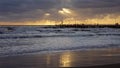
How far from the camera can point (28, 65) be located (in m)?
13.0

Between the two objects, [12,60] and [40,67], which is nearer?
[40,67]

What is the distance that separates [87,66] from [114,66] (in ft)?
4.27

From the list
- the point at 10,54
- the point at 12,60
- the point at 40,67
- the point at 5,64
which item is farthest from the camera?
the point at 10,54

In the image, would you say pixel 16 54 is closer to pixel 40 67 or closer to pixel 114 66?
pixel 40 67

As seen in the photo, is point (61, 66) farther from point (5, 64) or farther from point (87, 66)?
point (5, 64)

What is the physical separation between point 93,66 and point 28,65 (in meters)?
3.12

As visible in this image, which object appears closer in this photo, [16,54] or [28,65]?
[28,65]

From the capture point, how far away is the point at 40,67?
12.4 metres

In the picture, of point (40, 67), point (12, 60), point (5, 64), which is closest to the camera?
point (40, 67)

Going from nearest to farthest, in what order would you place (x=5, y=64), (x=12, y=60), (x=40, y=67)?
(x=40, y=67) → (x=5, y=64) → (x=12, y=60)

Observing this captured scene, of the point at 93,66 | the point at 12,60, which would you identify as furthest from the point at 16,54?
the point at 93,66

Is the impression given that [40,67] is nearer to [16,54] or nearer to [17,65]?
[17,65]

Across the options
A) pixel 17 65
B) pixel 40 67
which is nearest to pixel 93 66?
pixel 40 67

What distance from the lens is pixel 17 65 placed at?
1311 centimetres
